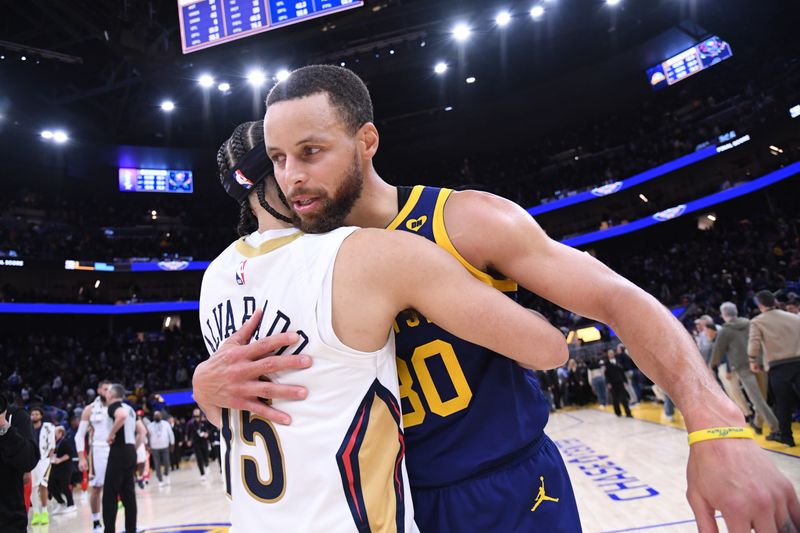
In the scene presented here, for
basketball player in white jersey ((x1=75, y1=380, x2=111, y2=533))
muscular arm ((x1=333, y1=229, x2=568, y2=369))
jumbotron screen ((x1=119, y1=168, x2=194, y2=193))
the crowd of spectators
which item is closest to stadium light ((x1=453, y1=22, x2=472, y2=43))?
basketball player in white jersey ((x1=75, y1=380, x2=111, y2=533))

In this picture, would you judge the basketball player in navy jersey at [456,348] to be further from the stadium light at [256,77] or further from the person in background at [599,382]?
the stadium light at [256,77]

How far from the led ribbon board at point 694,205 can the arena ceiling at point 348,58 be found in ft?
17.5

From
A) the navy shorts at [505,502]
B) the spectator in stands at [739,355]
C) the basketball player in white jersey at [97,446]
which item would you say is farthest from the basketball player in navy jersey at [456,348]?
the spectator in stands at [739,355]

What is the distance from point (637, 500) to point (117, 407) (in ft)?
18.2

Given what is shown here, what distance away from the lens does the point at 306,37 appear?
13297 mm

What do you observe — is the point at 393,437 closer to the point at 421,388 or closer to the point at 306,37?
the point at 421,388

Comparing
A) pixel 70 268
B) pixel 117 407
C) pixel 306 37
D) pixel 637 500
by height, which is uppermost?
pixel 306 37

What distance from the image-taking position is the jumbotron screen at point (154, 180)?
2377 centimetres

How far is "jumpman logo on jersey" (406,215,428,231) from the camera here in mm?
1582

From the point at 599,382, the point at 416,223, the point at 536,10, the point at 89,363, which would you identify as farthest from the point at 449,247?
the point at 89,363

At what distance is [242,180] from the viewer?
62.0 inches

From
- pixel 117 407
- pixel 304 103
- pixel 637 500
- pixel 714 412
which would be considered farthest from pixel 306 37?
pixel 714 412

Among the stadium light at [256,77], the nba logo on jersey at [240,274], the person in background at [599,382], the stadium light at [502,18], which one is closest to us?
the nba logo on jersey at [240,274]

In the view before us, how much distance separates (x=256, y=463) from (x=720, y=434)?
985 millimetres
